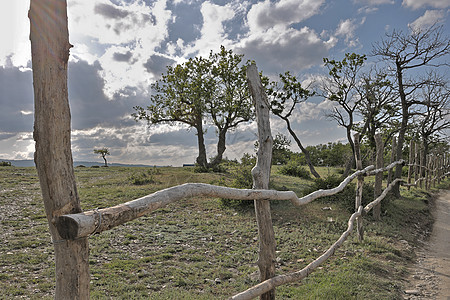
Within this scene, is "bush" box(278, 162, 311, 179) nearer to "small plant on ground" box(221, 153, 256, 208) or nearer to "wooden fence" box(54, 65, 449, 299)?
"small plant on ground" box(221, 153, 256, 208)

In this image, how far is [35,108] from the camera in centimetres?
175

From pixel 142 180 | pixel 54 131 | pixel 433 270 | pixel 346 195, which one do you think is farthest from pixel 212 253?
pixel 142 180

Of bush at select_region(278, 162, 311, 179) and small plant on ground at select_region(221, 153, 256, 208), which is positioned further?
bush at select_region(278, 162, 311, 179)

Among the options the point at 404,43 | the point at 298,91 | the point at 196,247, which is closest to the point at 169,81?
the point at 298,91

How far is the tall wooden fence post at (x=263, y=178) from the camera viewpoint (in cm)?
320

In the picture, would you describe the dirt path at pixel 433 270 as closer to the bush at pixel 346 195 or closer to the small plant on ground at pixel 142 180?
the bush at pixel 346 195

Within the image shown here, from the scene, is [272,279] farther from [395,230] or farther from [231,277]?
[395,230]

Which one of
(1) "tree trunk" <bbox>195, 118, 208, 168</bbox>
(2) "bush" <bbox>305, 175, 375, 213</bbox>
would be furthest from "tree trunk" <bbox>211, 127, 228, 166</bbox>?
(2) "bush" <bbox>305, 175, 375, 213</bbox>

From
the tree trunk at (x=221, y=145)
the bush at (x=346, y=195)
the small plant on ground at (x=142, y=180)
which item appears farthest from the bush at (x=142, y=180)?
the bush at (x=346, y=195)

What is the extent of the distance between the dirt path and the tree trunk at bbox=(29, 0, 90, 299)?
14.3ft

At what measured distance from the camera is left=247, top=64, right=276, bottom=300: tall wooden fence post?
126 inches

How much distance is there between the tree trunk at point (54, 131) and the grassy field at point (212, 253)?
83.5 inches

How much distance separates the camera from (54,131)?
1.75 metres

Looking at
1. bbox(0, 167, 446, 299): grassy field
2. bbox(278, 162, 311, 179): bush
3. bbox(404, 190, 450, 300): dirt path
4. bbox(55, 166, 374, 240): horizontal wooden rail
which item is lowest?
bbox(404, 190, 450, 300): dirt path
